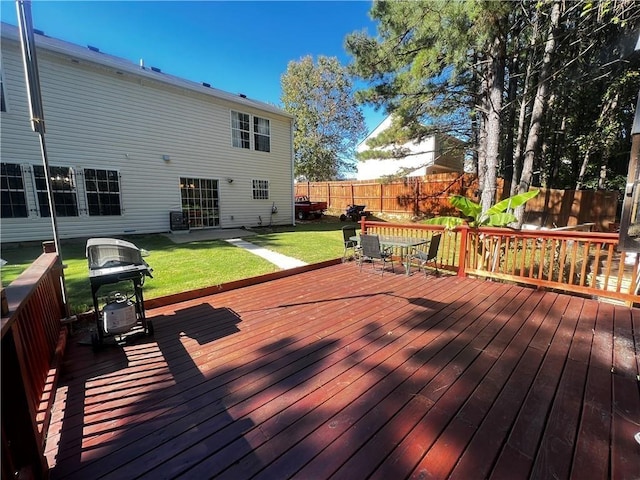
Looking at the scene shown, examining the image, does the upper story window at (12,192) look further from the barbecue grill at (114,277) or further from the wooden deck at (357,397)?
the barbecue grill at (114,277)

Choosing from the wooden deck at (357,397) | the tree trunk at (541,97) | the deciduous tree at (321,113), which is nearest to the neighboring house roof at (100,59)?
the wooden deck at (357,397)

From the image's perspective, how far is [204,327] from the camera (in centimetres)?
350

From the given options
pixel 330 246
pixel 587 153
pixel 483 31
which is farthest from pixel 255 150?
pixel 587 153

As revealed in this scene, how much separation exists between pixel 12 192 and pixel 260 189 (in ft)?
25.7

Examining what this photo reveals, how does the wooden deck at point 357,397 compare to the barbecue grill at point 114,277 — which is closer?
the wooden deck at point 357,397

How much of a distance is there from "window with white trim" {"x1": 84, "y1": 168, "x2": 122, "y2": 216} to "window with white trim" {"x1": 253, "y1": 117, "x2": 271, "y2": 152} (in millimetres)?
5600

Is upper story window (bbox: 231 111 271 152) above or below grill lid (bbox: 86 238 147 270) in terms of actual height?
above

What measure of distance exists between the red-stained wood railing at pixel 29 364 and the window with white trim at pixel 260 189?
9866 millimetres

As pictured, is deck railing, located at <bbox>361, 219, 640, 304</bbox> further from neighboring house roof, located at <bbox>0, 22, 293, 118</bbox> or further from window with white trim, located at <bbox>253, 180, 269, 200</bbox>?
neighboring house roof, located at <bbox>0, 22, 293, 118</bbox>

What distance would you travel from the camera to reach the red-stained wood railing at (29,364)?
1.46m

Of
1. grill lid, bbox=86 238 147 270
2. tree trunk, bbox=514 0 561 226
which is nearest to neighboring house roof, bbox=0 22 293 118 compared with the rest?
grill lid, bbox=86 238 147 270

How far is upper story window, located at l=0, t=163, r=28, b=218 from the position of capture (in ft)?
25.2

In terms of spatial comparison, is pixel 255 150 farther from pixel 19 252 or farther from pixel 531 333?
pixel 531 333

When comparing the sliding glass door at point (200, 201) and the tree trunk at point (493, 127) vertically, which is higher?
the tree trunk at point (493, 127)
